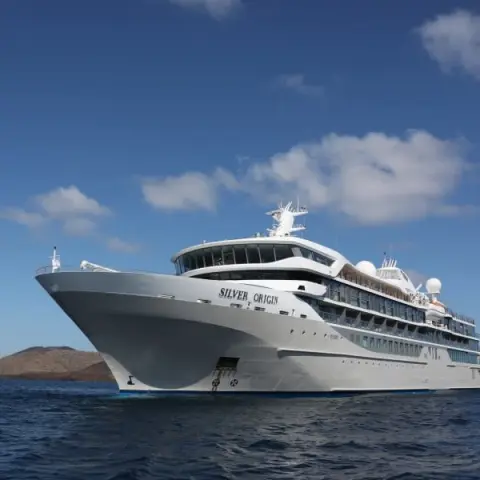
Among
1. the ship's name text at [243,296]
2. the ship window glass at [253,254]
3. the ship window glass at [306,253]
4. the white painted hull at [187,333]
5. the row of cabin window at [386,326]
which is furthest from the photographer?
the row of cabin window at [386,326]

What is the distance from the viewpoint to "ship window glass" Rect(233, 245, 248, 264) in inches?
1315

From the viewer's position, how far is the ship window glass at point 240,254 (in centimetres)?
3341

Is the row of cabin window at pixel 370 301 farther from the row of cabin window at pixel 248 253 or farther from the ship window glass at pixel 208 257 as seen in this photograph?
the ship window glass at pixel 208 257

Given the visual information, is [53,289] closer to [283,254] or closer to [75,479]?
[283,254]

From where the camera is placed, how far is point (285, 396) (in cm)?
3170

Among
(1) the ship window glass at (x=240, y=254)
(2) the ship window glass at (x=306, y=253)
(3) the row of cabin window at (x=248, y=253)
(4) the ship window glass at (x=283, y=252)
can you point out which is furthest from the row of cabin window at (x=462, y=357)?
(1) the ship window glass at (x=240, y=254)

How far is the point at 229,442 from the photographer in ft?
55.4

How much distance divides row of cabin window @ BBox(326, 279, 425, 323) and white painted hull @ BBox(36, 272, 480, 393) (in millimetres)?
3704

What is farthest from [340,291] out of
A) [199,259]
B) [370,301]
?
[199,259]

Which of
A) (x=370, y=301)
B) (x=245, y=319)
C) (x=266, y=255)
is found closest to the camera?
(x=245, y=319)

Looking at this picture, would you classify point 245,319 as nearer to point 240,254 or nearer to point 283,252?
point 240,254

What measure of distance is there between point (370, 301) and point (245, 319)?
51.4ft

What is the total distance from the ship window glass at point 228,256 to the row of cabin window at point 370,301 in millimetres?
6479

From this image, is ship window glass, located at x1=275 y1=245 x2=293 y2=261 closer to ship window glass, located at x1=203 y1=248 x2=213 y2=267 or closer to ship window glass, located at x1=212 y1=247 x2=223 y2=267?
ship window glass, located at x1=212 y1=247 x2=223 y2=267
